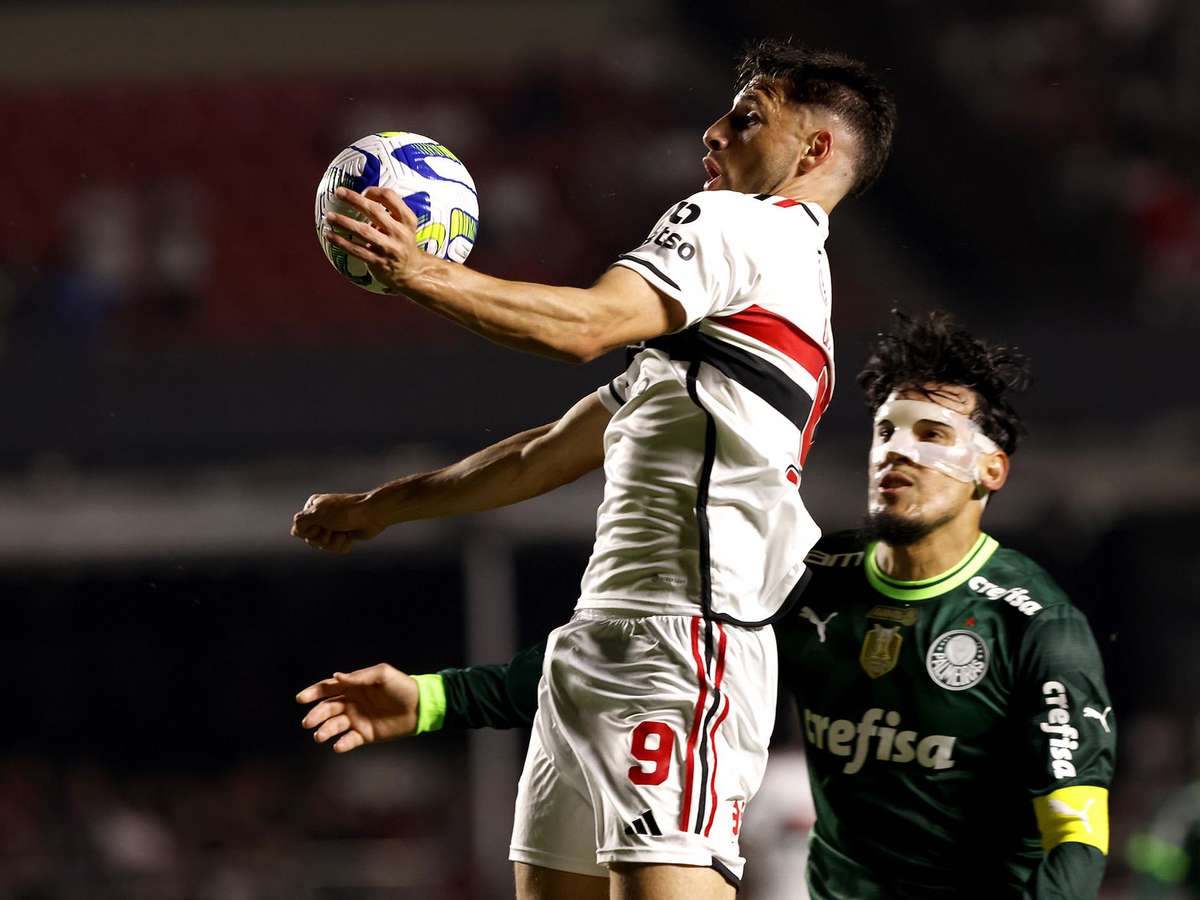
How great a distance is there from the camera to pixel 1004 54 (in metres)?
13.8

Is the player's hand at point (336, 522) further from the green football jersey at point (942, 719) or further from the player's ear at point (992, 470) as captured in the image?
the player's ear at point (992, 470)

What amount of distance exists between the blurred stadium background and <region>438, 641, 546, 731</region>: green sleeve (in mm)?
6070

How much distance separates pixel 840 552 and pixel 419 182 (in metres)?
1.51

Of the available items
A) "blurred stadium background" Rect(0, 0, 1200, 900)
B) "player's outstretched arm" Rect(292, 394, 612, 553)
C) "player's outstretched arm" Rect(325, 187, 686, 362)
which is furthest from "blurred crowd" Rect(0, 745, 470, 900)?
"player's outstretched arm" Rect(325, 187, 686, 362)

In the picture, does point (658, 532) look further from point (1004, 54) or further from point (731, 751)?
point (1004, 54)

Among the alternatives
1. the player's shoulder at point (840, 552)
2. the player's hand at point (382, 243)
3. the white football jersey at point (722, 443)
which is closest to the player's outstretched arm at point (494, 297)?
the player's hand at point (382, 243)

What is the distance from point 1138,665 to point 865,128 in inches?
334

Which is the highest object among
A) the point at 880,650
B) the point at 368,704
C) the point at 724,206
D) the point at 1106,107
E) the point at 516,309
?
the point at 1106,107

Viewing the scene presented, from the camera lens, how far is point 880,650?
12.3 ft

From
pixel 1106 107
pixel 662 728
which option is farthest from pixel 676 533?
pixel 1106 107

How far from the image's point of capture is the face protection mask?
3.80m

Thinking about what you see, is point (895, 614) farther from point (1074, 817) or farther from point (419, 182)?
point (419, 182)

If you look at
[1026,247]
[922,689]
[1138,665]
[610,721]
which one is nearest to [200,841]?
[1138,665]

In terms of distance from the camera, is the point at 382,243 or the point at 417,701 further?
the point at 417,701
